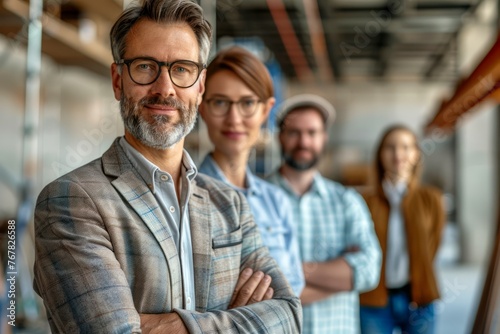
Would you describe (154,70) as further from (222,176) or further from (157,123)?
(222,176)

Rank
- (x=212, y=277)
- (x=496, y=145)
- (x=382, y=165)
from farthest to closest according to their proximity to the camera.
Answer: (x=496, y=145)
(x=382, y=165)
(x=212, y=277)

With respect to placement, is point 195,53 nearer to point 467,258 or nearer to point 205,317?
point 205,317

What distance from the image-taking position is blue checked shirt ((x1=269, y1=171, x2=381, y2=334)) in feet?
8.27

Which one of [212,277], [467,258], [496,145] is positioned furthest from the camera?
[467,258]

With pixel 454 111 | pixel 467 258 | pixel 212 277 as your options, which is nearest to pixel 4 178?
pixel 454 111

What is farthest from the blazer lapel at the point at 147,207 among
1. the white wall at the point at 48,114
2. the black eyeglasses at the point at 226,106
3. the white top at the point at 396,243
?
the white wall at the point at 48,114

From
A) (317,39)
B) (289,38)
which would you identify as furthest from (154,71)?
(317,39)

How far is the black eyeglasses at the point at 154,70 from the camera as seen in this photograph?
3.85 ft

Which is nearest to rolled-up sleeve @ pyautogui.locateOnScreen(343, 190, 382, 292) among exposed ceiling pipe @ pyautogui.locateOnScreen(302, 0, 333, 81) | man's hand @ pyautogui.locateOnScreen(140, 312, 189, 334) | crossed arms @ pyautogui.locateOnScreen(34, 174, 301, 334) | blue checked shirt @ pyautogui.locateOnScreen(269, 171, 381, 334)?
blue checked shirt @ pyautogui.locateOnScreen(269, 171, 381, 334)

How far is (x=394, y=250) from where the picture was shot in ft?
12.5

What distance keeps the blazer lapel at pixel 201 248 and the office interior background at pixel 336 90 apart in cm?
35

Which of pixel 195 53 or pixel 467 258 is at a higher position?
pixel 195 53

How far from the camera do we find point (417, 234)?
3801mm

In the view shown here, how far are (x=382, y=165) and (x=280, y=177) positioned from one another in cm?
145
